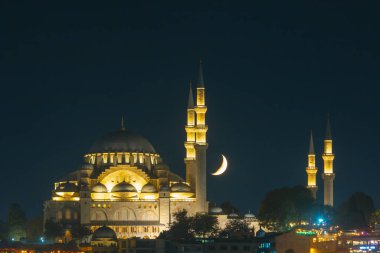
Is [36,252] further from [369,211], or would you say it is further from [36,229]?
[369,211]

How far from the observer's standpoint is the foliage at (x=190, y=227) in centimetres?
9544

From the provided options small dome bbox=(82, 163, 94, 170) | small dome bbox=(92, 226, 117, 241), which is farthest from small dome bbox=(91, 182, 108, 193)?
small dome bbox=(92, 226, 117, 241)

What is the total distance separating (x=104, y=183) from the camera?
107 meters

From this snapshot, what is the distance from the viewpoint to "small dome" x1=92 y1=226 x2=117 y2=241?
307ft

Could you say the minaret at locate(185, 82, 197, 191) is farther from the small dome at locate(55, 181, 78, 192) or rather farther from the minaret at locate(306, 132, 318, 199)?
the minaret at locate(306, 132, 318, 199)

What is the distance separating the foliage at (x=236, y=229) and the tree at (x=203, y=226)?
0.86 m

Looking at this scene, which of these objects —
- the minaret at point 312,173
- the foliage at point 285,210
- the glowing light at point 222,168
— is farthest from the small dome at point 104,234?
the minaret at point 312,173

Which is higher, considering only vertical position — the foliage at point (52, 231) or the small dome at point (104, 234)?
the foliage at point (52, 231)

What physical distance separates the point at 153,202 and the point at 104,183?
5298 millimetres

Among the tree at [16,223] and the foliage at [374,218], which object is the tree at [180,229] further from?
the foliage at [374,218]

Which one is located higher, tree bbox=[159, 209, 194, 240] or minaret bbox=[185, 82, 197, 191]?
minaret bbox=[185, 82, 197, 191]

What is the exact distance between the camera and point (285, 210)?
10431 centimetres

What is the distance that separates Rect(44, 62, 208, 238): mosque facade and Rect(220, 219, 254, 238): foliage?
2.90 meters

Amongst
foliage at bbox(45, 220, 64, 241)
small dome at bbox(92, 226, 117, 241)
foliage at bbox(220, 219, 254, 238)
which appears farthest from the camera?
foliage at bbox(45, 220, 64, 241)
